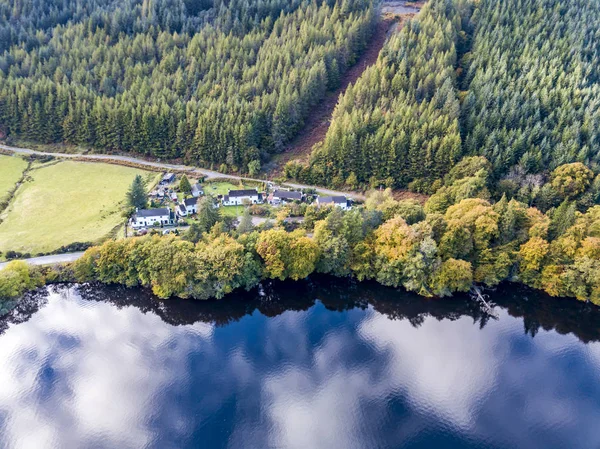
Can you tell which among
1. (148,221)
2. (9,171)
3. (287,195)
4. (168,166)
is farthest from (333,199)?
(9,171)

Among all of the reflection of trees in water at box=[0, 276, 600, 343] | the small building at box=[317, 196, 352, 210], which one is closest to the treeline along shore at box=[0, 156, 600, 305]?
the reflection of trees in water at box=[0, 276, 600, 343]

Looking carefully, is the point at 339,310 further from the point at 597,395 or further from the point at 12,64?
the point at 12,64

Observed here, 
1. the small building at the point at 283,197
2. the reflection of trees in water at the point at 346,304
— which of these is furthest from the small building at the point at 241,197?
the reflection of trees in water at the point at 346,304

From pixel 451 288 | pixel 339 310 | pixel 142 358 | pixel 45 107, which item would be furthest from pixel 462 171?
pixel 45 107

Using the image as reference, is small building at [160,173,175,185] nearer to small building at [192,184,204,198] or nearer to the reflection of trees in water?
small building at [192,184,204,198]

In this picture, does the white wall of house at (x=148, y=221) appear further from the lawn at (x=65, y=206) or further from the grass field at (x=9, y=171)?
the grass field at (x=9, y=171)

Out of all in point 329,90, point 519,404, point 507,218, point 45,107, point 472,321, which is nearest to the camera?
point 519,404
